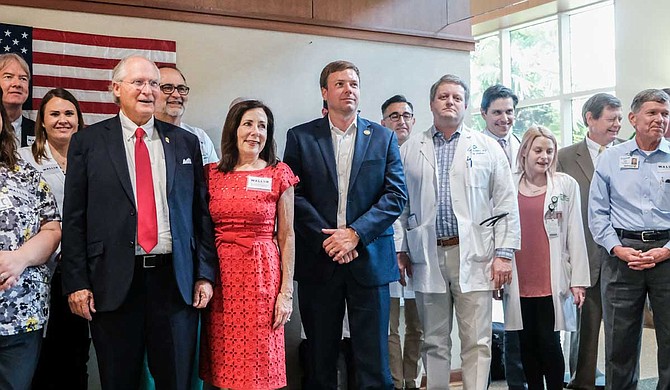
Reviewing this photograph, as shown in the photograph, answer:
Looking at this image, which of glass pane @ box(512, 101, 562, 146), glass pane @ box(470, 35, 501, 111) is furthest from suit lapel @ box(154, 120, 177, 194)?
glass pane @ box(470, 35, 501, 111)

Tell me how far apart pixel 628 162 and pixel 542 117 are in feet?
25.0

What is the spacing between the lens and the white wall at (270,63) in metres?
4.05

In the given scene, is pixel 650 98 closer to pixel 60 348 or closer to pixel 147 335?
pixel 147 335

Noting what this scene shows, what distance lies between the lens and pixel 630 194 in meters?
3.76

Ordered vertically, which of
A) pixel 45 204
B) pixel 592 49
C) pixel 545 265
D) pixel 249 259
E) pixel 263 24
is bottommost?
pixel 545 265

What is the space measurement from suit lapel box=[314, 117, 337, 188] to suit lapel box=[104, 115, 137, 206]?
3.35ft

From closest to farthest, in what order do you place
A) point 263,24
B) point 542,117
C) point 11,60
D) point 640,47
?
point 11,60 < point 263,24 < point 640,47 < point 542,117

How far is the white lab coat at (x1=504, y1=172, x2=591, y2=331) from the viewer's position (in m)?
3.81

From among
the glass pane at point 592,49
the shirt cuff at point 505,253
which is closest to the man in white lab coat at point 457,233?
the shirt cuff at point 505,253

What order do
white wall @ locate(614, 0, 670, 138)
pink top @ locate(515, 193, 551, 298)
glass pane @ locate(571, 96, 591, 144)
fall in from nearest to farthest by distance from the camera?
pink top @ locate(515, 193, 551, 298), white wall @ locate(614, 0, 670, 138), glass pane @ locate(571, 96, 591, 144)

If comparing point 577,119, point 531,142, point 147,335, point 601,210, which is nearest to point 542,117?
point 577,119

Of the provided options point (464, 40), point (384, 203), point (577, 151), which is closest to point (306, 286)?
point (384, 203)

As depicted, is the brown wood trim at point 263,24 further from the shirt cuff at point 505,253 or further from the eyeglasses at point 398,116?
the shirt cuff at point 505,253

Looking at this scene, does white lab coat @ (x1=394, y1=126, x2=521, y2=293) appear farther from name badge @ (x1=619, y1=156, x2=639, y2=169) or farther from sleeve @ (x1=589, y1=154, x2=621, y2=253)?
name badge @ (x1=619, y1=156, x2=639, y2=169)
